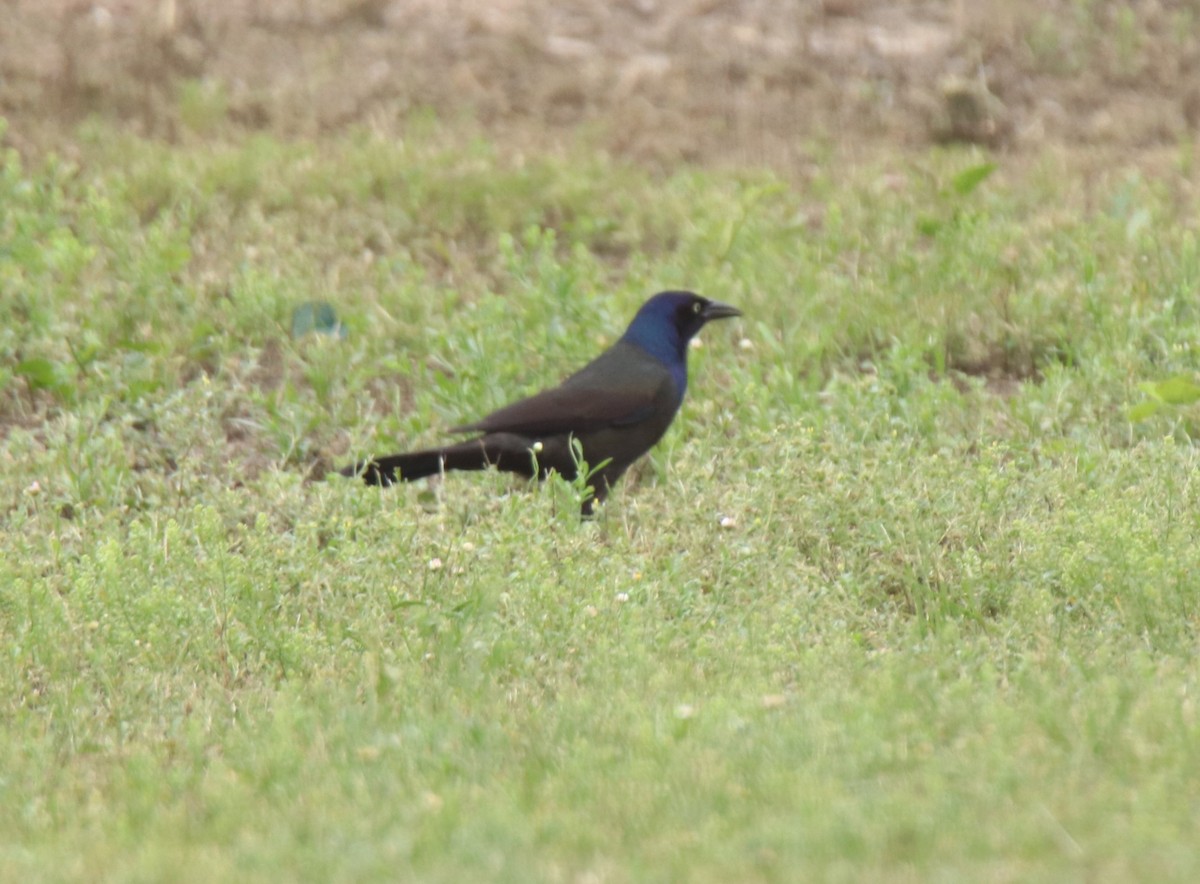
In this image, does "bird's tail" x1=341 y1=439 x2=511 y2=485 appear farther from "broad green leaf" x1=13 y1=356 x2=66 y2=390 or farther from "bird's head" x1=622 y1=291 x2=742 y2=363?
"broad green leaf" x1=13 y1=356 x2=66 y2=390

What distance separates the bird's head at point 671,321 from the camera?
7.48 metres

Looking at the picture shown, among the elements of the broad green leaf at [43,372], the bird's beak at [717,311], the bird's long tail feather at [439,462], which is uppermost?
the bird's beak at [717,311]

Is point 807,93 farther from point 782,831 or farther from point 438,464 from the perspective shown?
point 782,831

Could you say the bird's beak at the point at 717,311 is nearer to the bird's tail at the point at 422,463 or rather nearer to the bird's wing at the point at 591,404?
the bird's wing at the point at 591,404

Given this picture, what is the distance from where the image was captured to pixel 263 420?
770 cm

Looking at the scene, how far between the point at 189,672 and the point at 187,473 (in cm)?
196

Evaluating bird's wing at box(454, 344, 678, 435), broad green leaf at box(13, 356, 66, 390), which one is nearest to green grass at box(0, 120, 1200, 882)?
broad green leaf at box(13, 356, 66, 390)

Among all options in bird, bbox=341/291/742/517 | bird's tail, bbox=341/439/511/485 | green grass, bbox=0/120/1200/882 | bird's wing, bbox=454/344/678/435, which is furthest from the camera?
bird's wing, bbox=454/344/678/435

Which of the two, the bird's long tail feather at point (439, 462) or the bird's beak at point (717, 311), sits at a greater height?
the bird's beak at point (717, 311)

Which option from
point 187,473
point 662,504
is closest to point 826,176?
point 662,504

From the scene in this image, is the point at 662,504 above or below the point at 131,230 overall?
below

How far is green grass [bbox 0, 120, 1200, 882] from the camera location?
13.1 ft

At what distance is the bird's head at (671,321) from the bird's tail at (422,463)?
917mm

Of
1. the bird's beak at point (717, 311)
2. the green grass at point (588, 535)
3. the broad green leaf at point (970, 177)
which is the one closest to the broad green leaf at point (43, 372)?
the green grass at point (588, 535)
